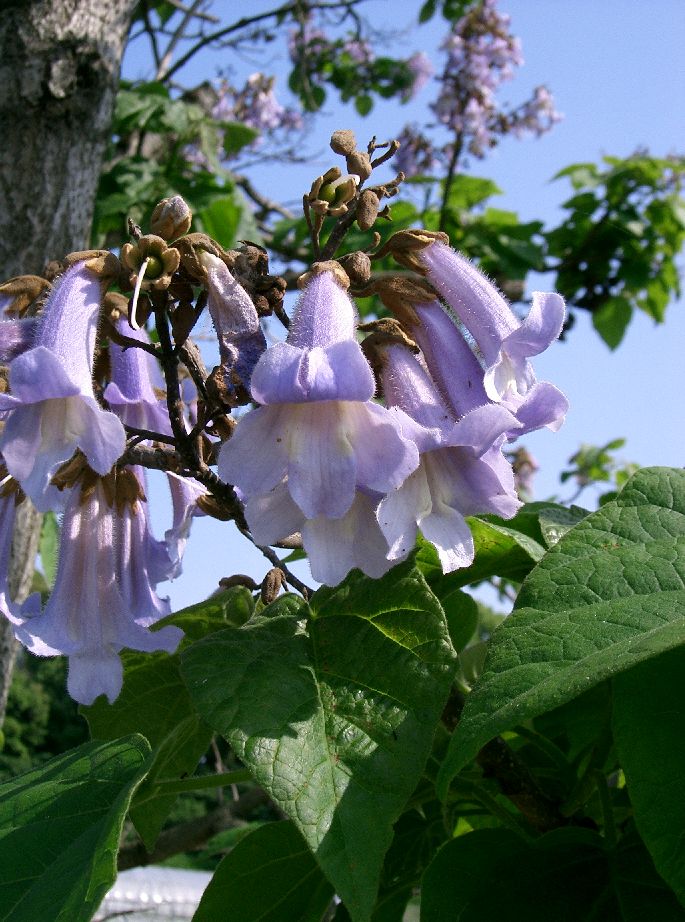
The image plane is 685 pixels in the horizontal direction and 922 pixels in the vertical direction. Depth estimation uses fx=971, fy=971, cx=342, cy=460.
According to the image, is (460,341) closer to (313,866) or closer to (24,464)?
(24,464)

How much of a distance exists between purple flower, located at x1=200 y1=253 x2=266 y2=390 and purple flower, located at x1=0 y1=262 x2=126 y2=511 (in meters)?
0.12

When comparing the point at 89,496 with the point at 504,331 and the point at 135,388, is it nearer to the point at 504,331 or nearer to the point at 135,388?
the point at 135,388

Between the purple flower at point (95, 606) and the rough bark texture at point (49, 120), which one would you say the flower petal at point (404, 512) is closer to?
the purple flower at point (95, 606)

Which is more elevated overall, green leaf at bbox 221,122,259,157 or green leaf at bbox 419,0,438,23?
green leaf at bbox 419,0,438,23

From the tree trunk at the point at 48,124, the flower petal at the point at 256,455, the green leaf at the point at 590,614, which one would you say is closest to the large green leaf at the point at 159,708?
the flower petal at the point at 256,455

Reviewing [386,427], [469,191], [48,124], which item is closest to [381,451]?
[386,427]

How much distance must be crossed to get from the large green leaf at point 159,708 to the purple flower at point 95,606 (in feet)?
Result: 0.25

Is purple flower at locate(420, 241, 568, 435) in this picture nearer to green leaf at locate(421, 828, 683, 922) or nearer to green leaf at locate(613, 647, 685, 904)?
green leaf at locate(613, 647, 685, 904)

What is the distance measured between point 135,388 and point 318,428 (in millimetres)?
335

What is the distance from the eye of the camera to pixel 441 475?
880mm

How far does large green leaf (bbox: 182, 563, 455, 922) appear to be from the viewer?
72 centimetres

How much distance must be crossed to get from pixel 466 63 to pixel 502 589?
133 inches

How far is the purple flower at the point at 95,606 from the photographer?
101 cm

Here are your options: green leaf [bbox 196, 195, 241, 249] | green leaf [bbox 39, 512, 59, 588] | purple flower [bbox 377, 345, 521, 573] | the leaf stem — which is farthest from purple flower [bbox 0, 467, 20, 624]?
green leaf [bbox 196, 195, 241, 249]
